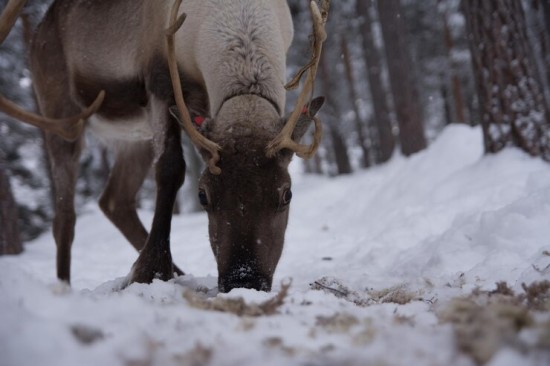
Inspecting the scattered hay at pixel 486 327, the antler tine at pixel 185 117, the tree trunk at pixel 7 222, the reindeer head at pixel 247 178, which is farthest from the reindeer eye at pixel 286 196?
the tree trunk at pixel 7 222

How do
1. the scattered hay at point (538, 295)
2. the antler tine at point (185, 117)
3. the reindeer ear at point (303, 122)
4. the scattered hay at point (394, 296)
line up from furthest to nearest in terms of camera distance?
the reindeer ear at point (303, 122), the antler tine at point (185, 117), the scattered hay at point (394, 296), the scattered hay at point (538, 295)

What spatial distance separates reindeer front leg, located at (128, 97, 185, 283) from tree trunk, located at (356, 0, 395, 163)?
1206 centimetres

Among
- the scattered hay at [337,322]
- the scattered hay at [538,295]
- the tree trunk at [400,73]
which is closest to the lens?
the scattered hay at [337,322]

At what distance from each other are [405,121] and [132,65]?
910 cm

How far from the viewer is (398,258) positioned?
4.34m

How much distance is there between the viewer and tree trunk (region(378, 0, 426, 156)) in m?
12.2

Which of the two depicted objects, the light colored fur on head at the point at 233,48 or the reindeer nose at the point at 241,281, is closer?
the reindeer nose at the point at 241,281

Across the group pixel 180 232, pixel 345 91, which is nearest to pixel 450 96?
pixel 345 91

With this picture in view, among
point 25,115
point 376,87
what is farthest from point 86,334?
point 376,87

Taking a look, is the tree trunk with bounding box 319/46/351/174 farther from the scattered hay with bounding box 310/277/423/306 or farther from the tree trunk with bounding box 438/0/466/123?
the scattered hay with bounding box 310/277/423/306

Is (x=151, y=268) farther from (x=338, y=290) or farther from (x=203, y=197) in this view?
(x=338, y=290)

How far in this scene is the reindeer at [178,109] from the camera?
3023 millimetres

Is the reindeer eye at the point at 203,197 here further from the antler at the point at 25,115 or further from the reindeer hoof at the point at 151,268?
the antler at the point at 25,115

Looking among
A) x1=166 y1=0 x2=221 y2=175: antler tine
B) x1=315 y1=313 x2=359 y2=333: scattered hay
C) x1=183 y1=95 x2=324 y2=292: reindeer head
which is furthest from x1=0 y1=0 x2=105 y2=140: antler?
x1=315 y1=313 x2=359 y2=333: scattered hay
